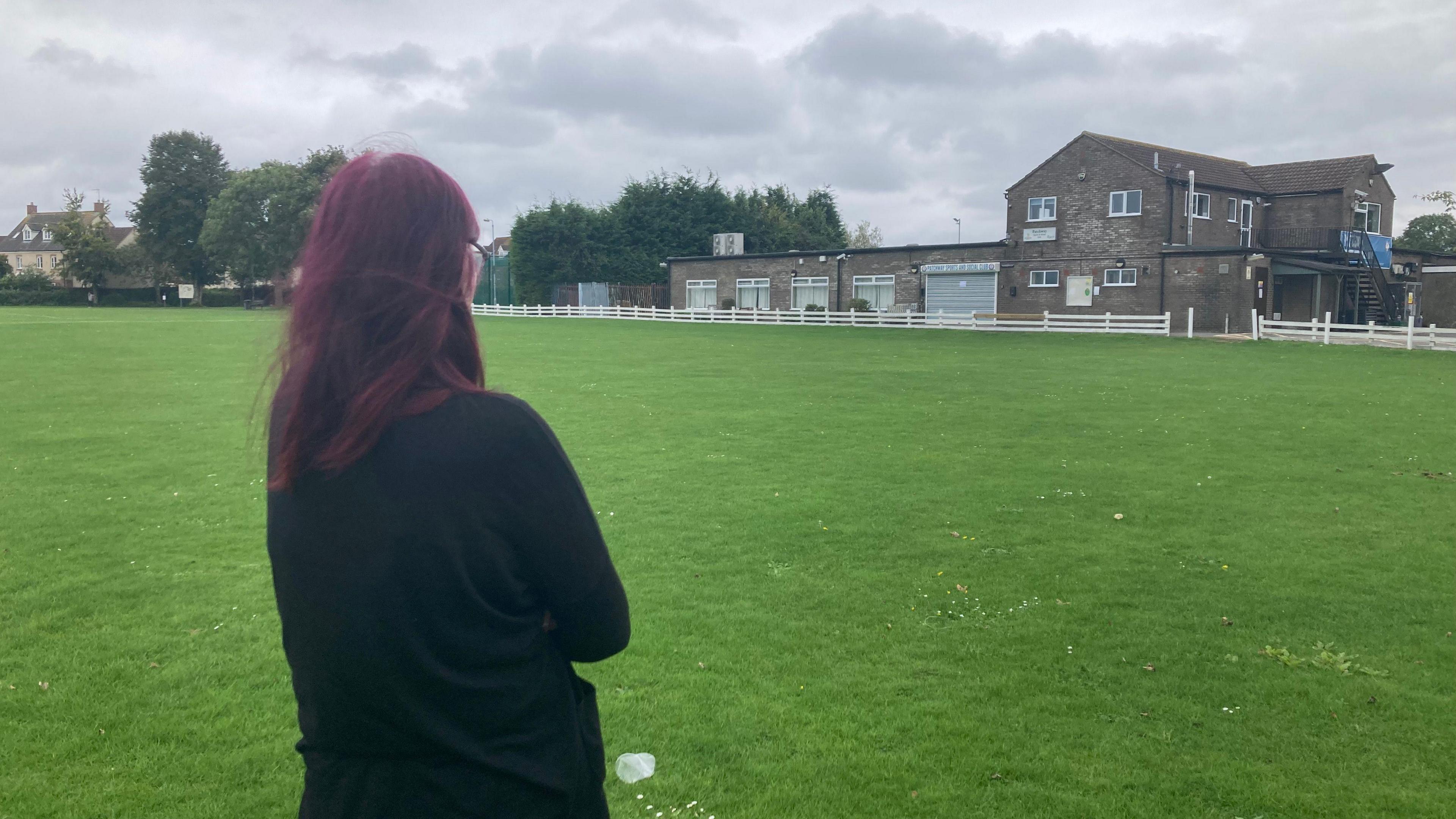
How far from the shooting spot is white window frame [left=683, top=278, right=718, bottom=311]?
55.9 m

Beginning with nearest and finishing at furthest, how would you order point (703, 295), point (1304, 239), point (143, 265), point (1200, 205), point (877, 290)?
point (1200, 205)
point (1304, 239)
point (877, 290)
point (703, 295)
point (143, 265)

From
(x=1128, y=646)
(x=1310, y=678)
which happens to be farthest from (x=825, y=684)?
(x=1310, y=678)

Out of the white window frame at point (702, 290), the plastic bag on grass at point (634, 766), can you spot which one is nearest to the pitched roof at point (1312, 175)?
the white window frame at point (702, 290)

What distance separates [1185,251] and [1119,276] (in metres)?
2.77

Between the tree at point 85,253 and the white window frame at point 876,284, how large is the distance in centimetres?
6454

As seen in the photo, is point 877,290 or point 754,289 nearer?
point 877,290

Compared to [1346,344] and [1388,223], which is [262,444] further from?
[1388,223]

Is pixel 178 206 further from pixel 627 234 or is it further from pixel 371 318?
pixel 371 318

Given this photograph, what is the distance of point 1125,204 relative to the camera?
41688mm

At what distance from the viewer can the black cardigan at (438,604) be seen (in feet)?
5.78

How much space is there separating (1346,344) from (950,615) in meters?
29.6

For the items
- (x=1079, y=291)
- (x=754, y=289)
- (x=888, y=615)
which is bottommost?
(x=888, y=615)

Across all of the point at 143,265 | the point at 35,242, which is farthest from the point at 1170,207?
the point at 35,242

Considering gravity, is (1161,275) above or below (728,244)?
below
